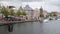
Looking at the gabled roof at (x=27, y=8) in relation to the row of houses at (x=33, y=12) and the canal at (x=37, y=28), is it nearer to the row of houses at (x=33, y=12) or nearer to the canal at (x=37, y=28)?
the row of houses at (x=33, y=12)

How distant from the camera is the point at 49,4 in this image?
1538mm

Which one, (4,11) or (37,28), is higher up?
(4,11)

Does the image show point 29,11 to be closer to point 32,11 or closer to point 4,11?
point 32,11

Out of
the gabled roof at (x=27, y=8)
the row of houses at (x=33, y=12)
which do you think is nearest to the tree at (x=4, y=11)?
the row of houses at (x=33, y=12)

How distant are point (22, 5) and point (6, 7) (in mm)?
212

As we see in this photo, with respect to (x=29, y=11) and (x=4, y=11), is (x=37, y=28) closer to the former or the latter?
(x=29, y=11)

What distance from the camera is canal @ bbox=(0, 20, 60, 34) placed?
4.93ft

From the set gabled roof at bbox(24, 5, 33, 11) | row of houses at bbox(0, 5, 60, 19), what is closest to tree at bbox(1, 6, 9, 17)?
row of houses at bbox(0, 5, 60, 19)

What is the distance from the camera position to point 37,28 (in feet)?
5.02

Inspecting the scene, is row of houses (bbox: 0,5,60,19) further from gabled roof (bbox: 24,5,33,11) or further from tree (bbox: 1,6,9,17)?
tree (bbox: 1,6,9,17)

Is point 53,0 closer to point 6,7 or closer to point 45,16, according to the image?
point 45,16

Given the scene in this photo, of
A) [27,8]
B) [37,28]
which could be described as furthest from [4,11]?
[37,28]

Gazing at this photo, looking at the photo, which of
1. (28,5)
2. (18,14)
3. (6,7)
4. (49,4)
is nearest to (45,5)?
(49,4)

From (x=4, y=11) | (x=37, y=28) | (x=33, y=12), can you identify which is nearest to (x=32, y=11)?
(x=33, y=12)
